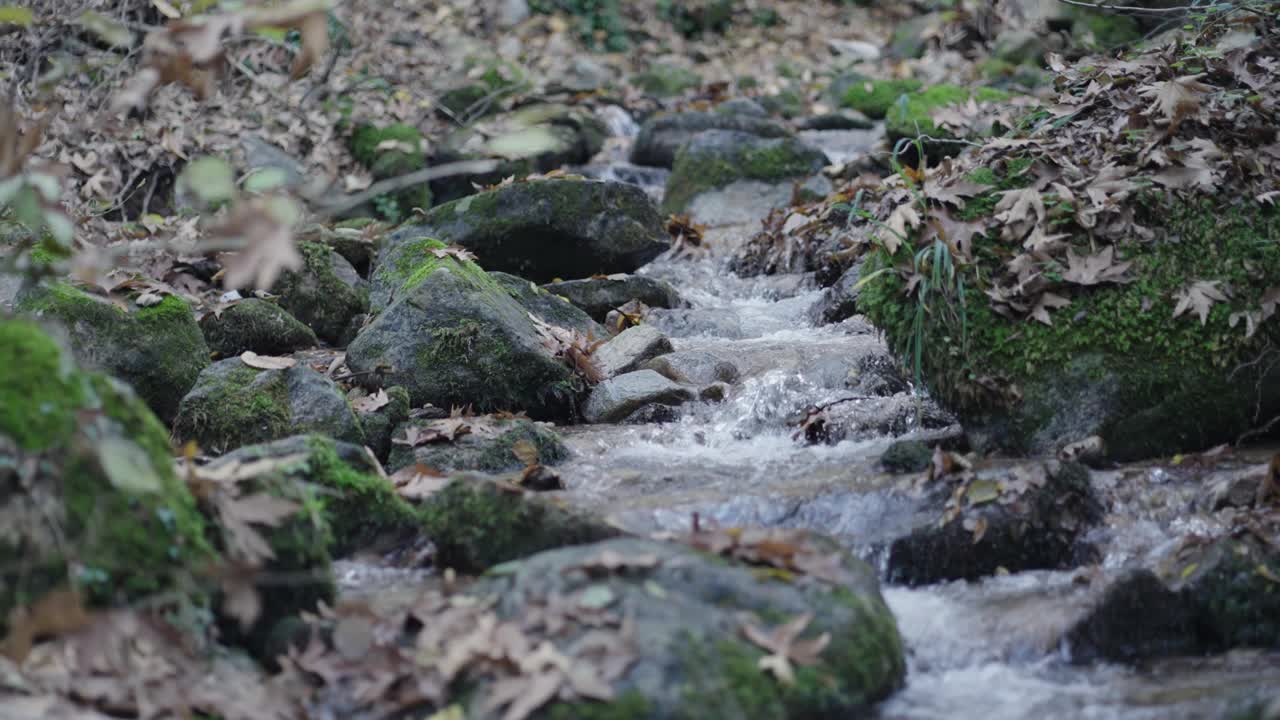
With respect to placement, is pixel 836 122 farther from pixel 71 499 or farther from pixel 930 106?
pixel 71 499

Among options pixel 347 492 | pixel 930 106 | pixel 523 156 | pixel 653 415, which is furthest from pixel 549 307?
pixel 930 106

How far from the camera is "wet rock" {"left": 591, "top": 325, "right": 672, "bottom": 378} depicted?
6809mm

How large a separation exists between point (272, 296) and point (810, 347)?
3.82 meters

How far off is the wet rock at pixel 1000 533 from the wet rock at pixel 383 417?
8.80 ft

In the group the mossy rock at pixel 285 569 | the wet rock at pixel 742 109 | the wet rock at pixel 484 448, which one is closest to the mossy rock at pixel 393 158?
the wet rock at pixel 742 109

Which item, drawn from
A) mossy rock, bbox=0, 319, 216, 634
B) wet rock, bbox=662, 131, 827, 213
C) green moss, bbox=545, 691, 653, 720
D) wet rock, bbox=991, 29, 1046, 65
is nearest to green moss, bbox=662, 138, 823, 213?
wet rock, bbox=662, 131, 827, 213

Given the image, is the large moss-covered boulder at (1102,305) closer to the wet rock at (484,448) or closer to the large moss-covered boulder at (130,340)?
the wet rock at (484,448)

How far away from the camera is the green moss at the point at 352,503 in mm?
4148

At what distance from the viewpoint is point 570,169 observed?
12.4 m

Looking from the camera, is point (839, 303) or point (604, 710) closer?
point (604, 710)

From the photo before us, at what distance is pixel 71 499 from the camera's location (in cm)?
304

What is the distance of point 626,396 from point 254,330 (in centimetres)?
267

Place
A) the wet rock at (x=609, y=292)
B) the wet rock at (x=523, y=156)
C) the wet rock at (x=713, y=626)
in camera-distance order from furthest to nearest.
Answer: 1. the wet rock at (x=523, y=156)
2. the wet rock at (x=609, y=292)
3. the wet rock at (x=713, y=626)

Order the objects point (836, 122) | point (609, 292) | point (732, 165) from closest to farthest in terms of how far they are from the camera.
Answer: point (609, 292)
point (732, 165)
point (836, 122)
